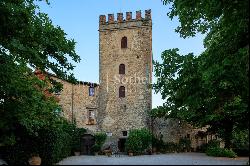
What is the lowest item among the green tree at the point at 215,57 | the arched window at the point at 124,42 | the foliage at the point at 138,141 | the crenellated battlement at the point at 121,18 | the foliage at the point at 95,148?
the foliage at the point at 95,148

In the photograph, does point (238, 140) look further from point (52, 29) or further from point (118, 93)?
point (52, 29)

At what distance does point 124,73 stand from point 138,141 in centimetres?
766

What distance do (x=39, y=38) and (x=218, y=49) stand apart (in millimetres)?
8112

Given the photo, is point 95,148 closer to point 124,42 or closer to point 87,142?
point 87,142

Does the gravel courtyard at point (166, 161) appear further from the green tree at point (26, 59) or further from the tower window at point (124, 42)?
the tower window at point (124, 42)

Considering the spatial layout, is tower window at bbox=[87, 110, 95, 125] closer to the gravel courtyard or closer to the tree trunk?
the gravel courtyard

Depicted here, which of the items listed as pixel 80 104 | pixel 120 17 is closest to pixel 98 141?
pixel 80 104

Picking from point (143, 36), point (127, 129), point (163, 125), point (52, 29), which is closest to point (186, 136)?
point (163, 125)

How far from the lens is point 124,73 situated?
38.3 m

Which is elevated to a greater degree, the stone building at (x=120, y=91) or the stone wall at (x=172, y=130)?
the stone building at (x=120, y=91)

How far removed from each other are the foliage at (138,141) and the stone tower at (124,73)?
7.30ft

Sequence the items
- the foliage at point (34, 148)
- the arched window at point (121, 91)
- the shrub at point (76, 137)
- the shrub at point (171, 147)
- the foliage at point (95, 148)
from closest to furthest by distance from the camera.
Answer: the foliage at point (34, 148), the shrub at point (76, 137), the foliage at point (95, 148), the shrub at point (171, 147), the arched window at point (121, 91)

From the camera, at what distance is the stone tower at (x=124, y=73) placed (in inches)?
1474

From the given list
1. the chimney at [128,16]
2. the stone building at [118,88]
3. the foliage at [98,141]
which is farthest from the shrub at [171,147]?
the chimney at [128,16]
